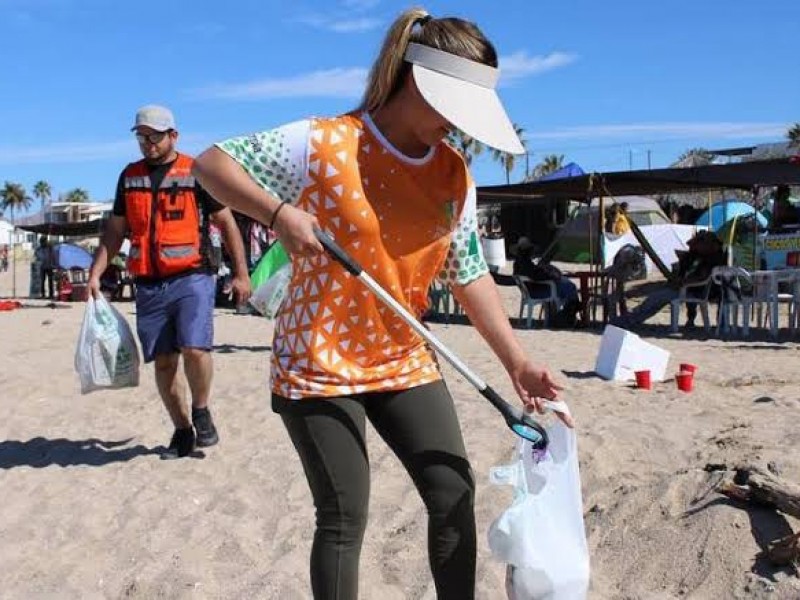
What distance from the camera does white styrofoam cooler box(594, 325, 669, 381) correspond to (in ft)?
23.9

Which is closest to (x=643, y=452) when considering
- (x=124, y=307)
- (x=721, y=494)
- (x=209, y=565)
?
(x=721, y=494)

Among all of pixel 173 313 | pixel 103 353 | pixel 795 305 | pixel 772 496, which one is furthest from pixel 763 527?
pixel 795 305

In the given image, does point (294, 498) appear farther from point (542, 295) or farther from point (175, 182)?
point (542, 295)

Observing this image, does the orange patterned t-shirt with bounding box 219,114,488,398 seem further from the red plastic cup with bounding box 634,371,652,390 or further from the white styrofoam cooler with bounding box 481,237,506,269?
the white styrofoam cooler with bounding box 481,237,506,269

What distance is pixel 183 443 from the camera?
5203 mm

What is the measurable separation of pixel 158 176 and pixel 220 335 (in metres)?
6.66

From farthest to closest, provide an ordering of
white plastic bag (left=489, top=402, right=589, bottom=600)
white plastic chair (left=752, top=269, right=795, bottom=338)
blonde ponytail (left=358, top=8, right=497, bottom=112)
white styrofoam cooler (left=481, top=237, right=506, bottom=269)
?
white styrofoam cooler (left=481, top=237, right=506, bottom=269), white plastic chair (left=752, top=269, right=795, bottom=338), white plastic bag (left=489, top=402, right=589, bottom=600), blonde ponytail (left=358, top=8, right=497, bottom=112)

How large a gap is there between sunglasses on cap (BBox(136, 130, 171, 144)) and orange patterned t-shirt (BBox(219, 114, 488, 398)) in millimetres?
2757

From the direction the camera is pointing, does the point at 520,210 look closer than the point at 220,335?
No

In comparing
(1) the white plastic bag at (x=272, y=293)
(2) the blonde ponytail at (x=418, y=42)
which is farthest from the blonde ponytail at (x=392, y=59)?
(1) the white plastic bag at (x=272, y=293)

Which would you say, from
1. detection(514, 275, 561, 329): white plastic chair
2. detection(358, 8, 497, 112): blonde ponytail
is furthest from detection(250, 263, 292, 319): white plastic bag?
detection(514, 275, 561, 329): white plastic chair

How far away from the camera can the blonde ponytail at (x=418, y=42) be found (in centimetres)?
227

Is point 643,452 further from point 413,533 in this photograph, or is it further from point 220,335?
point 220,335

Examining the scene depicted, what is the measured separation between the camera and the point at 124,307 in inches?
677
